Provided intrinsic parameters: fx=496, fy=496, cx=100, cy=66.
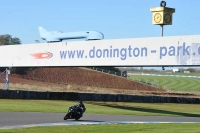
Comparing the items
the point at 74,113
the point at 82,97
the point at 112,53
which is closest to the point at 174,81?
the point at 82,97

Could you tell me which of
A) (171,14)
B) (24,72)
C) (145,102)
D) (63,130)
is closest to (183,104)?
(145,102)

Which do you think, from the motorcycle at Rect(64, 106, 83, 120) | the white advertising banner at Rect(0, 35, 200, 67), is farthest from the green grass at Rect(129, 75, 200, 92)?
the motorcycle at Rect(64, 106, 83, 120)

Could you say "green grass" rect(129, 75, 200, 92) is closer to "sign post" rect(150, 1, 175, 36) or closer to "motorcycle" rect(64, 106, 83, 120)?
"sign post" rect(150, 1, 175, 36)

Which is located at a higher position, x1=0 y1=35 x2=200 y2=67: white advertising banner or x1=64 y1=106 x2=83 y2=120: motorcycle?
x1=0 y1=35 x2=200 y2=67: white advertising banner

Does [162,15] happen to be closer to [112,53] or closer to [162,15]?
[162,15]

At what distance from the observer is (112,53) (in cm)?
2903

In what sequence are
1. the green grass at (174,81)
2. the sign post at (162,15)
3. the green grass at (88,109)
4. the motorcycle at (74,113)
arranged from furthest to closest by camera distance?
the green grass at (174,81) → the green grass at (88,109) → the sign post at (162,15) → the motorcycle at (74,113)

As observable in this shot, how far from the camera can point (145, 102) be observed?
44.7 metres

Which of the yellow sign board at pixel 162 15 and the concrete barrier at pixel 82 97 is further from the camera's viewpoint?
the concrete barrier at pixel 82 97

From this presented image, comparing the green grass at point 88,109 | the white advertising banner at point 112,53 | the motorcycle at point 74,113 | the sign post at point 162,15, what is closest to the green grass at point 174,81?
the green grass at point 88,109

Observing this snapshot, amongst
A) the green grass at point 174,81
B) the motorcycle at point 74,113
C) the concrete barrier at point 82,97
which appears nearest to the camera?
the motorcycle at point 74,113

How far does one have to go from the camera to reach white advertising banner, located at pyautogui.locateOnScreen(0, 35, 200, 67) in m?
25.7

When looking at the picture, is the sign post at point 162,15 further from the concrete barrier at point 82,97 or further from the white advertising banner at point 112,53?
the concrete barrier at point 82,97

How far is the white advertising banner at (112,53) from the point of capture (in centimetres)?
2570
